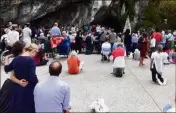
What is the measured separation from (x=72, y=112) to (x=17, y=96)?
3.74 meters

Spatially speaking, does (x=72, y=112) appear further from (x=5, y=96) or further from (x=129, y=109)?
(x=5, y=96)

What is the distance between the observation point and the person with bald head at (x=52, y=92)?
563 cm

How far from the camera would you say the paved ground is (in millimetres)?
10648

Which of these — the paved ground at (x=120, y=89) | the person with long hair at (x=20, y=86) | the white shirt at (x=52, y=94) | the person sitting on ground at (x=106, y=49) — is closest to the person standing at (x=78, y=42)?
the person sitting on ground at (x=106, y=49)

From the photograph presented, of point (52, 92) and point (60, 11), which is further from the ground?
point (60, 11)

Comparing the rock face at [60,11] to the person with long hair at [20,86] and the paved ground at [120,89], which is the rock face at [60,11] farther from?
the person with long hair at [20,86]

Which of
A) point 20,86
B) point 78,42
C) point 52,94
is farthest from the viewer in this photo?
point 78,42

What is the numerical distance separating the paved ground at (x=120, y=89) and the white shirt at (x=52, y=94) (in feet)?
14.9

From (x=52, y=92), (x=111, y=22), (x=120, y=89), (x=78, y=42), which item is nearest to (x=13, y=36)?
(x=78, y=42)

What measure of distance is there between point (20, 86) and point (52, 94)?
3.14ft

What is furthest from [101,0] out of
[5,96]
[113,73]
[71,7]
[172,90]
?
[5,96]

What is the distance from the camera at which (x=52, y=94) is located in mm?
5613

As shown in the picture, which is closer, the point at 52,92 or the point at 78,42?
the point at 52,92

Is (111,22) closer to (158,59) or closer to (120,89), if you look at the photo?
(158,59)
